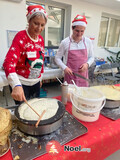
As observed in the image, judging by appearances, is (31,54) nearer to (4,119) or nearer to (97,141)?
(4,119)

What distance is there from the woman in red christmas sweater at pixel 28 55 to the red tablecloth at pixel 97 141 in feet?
1.26

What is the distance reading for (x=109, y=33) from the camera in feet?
15.0

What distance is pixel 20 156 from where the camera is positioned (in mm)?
543

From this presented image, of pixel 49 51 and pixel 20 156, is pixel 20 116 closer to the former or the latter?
pixel 20 156

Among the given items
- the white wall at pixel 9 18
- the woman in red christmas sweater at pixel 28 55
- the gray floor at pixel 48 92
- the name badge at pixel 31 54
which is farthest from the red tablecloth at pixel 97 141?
the white wall at pixel 9 18

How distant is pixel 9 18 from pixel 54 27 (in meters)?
1.27

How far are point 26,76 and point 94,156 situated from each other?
793mm

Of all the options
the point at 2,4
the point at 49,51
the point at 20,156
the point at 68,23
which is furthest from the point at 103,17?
the point at 20,156

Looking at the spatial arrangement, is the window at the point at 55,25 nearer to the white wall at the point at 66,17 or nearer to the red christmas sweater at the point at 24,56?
the white wall at the point at 66,17

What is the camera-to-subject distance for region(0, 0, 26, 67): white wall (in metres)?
2.40

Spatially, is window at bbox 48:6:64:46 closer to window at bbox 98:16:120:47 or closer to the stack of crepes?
window at bbox 98:16:120:47

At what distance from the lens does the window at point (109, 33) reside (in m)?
4.33

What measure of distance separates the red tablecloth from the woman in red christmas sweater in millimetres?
385

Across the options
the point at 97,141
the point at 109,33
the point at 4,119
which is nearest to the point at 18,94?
the point at 4,119
